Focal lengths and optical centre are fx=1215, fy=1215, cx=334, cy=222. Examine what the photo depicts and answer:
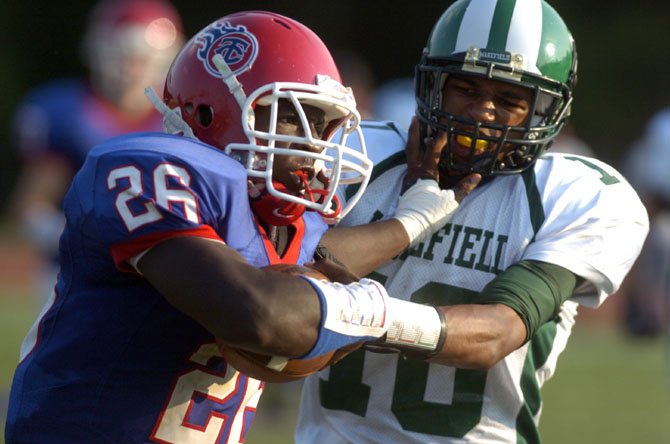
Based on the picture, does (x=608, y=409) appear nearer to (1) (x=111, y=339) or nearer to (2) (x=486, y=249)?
(2) (x=486, y=249)

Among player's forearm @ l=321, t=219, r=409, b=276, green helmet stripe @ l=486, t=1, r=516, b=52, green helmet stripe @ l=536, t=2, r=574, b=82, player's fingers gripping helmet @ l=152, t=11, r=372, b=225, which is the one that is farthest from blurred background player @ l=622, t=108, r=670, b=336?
player's fingers gripping helmet @ l=152, t=11, r=372, b=225

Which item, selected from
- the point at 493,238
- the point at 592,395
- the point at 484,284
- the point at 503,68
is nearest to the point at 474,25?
the point at 503,68

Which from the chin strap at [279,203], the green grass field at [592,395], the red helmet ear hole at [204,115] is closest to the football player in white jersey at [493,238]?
the chin strap at [279,203]

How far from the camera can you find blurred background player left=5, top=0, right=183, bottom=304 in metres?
6.87

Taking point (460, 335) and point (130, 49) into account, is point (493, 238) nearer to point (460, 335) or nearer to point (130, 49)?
point (460, 335)

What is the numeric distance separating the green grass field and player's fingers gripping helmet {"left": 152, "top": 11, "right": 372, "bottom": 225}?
3.63m

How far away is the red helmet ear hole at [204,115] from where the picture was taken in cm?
287

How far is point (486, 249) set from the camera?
3.25 metres

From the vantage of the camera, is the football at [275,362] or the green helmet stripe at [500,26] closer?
the football at [275,362]

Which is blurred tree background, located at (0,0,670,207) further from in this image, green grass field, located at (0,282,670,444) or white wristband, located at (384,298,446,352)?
white wristband, located at (384,298,446,352)

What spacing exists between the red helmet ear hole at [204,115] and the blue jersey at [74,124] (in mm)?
3982

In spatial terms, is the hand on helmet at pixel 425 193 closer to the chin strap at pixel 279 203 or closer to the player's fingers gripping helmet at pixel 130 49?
the chin strap at pixel 279 203

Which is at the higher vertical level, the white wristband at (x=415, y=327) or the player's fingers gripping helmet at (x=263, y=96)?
the player's fingers gripping helmet at (x=263, y=96)

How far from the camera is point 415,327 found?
2.80m
